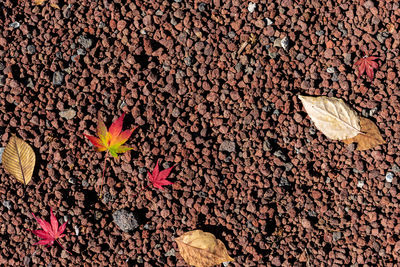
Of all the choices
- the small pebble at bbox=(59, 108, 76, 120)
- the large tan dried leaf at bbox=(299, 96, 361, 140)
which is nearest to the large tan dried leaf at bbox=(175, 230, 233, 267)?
the large tan dried leaf at bbox=(299, 96, 361, 140)

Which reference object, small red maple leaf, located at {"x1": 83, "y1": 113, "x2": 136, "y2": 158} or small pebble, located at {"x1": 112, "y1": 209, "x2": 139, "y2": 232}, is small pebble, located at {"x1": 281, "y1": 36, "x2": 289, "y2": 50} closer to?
small red maple leaf, located at {"x1": 83, "y1": 113, "x2": 136, "y2": 158}

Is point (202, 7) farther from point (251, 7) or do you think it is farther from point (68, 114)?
point (68, 114)

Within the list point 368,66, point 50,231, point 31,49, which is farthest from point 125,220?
point 368,66

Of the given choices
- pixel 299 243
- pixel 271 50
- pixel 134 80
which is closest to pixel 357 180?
pixel 299 243

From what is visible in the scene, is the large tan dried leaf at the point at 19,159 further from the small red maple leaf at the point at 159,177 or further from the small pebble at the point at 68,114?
the small red maple leaf at the point at 159,177

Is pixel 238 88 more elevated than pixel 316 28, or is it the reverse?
pixel 316 28

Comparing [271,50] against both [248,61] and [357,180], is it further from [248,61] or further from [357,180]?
[357,180]
